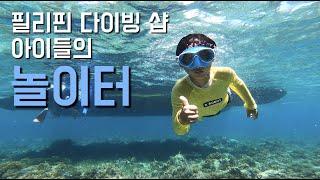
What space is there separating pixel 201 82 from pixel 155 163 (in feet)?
43.5

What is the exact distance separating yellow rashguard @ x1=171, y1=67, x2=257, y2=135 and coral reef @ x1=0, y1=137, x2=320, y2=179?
23.8ft

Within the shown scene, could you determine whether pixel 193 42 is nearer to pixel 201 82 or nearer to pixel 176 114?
pixel 201 82

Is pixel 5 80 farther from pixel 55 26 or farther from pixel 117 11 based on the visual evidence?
pixel 117 11

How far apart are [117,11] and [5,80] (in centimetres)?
2540

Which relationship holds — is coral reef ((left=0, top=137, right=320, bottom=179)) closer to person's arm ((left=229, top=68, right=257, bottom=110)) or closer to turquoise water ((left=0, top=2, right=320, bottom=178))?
turquoise water ((left=0, top=2, right=320, bottom=178))

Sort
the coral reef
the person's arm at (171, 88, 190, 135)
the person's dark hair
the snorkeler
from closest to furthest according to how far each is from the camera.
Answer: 1. the snorkeler
2. the person's arm at (171, 88, 190, 135)
3. the person's dark hair
4. the coral reef

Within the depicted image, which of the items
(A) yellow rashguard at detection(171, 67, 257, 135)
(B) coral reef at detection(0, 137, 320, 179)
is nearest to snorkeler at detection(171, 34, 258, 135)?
(A) yellow rashguard at detection(171, 67, 257, 135)

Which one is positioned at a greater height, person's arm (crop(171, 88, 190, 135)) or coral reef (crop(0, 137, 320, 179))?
person's arm (crop(171, 88, 190, 135))

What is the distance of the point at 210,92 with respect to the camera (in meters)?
7.26

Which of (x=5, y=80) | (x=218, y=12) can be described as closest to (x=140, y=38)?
(x=218, y=12)

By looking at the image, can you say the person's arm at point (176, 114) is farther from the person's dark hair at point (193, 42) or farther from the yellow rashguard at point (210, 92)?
the person's dark hair at point (193, 42)

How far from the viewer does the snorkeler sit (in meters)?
6.54

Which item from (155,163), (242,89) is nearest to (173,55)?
(155,163)

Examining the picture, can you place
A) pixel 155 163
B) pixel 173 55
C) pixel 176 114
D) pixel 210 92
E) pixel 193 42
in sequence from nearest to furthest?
pixel 176 114 → pixel 193 42 → pixel 210 92 → pixel 155 163 → pixel 173 55
